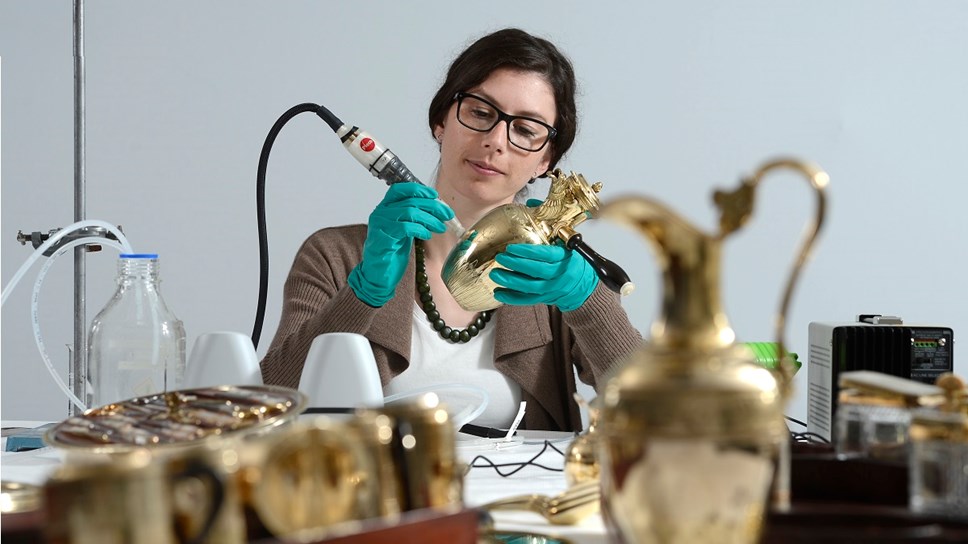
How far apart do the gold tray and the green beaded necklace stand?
865mm

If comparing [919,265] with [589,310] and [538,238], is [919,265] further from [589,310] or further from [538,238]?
[538,238]

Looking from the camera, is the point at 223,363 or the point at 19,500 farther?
the point at 223,363

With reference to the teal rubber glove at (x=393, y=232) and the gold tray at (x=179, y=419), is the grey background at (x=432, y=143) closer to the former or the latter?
the teal rubber glove at (x=393, y=232)

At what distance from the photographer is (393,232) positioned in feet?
4.26

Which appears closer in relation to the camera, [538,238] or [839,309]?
[538,238]

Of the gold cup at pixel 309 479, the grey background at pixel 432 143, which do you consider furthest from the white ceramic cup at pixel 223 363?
the grey background at pixel 432 143

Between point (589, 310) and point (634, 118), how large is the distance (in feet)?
4.15

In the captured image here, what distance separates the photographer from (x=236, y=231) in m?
2.62

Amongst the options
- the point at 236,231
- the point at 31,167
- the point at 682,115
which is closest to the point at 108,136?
the point at 31,167

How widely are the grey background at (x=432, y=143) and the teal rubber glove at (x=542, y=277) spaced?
3.93ft

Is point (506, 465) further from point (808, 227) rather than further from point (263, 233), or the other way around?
point (263, 233)

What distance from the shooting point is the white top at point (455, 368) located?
4.63 ft

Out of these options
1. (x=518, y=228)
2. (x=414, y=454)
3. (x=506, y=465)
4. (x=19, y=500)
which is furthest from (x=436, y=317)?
(x=414, y=454)

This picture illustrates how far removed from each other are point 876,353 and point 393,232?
635 mm
